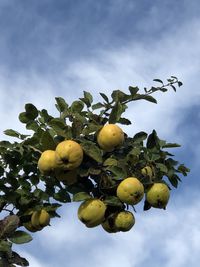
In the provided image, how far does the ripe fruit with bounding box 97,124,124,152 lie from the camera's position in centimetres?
521

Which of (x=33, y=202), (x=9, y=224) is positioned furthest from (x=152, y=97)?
(x=9, y=224)

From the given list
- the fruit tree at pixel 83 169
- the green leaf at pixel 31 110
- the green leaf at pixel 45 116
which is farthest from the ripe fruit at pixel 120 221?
the green leaf at pixel 31 110

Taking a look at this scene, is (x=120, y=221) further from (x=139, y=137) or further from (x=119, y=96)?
(x=119, y=96)

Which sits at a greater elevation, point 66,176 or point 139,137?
point 139,137

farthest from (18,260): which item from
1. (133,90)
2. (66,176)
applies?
(133,90)

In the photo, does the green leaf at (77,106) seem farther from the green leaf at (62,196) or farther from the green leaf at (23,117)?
the green leaf at (62,196)

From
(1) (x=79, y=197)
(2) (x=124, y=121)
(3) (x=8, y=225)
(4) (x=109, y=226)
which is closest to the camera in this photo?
(3) (x=8, y=225)

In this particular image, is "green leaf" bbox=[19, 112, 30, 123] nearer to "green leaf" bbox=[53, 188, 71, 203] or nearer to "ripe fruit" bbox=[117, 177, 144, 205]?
"green leaf" bbox=[53, 188, 71, 203]

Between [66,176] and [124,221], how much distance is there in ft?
2.31

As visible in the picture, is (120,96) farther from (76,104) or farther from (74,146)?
(74,146)

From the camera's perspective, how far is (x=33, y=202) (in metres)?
5.67

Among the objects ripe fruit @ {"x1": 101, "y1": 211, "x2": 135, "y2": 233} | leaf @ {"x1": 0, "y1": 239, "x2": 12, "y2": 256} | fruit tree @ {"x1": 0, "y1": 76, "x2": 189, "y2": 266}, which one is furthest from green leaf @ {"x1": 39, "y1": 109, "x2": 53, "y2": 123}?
leaf @ {"x1": 0, "y1": 239, "x2": 12, "y2": 256}

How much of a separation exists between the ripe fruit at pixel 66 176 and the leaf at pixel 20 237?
0.62 meters

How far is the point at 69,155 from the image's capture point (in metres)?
4.97
